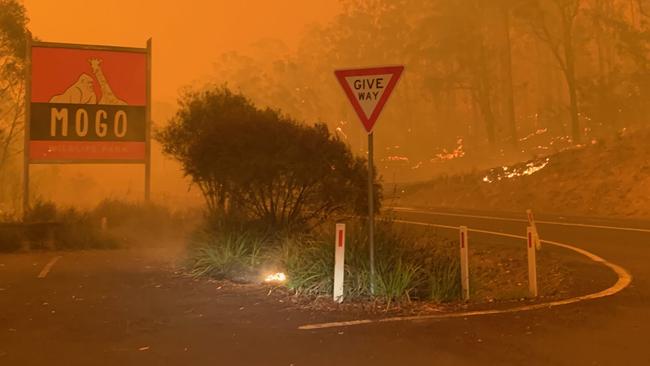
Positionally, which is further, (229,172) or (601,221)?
(601,221)

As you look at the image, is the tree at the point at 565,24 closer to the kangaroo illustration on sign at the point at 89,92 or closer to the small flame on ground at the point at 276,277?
the kangaroo illustration on sign at the point at 89,92

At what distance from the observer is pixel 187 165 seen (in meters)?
14.1

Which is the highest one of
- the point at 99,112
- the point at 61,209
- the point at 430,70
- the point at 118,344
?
the point at 430,70

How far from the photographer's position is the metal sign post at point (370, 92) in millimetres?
8891

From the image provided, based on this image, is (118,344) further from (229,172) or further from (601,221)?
(601,221)

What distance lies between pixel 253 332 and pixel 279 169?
4873 millimetres

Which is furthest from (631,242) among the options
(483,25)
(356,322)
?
(483,25)

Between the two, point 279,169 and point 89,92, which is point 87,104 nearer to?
point 89,92

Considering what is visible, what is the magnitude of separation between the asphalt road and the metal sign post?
1.68 meters

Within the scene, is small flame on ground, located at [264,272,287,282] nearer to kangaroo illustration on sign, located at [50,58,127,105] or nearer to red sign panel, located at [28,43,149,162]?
red sign panel, located at [28,43,149,162]

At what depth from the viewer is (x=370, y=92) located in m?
8.98

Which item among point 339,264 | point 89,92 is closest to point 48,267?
point 339,264

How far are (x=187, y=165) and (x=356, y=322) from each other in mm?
7297

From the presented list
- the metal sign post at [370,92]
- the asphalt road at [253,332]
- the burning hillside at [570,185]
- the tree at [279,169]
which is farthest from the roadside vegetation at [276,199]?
the burning hillside at [570,185]
